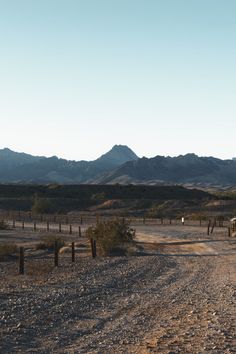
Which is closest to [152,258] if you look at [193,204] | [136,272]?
[136,272]

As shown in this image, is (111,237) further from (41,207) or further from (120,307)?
(41,207)

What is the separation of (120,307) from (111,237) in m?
19.7

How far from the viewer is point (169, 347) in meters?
11.0

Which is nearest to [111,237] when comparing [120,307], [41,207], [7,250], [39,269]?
[7,250]

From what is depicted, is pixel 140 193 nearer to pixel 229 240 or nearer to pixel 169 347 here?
pixel 229 240

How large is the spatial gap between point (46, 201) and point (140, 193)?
99.2 ft

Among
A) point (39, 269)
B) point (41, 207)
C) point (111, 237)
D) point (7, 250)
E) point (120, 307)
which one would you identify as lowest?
point (120, 307)

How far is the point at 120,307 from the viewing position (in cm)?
1584

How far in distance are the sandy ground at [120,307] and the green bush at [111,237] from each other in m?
4.90

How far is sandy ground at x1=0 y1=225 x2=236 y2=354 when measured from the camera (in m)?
11.4

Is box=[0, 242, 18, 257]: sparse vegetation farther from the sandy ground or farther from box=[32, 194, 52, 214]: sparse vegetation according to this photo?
box=[32, 194, 52, 214]: sparse vegetation

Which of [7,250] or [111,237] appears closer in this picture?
[7,250]

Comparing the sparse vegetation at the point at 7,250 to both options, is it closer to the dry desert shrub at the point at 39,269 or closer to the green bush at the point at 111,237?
the green bush at the point at 111,237

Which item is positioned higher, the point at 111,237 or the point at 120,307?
the point at 111,237
